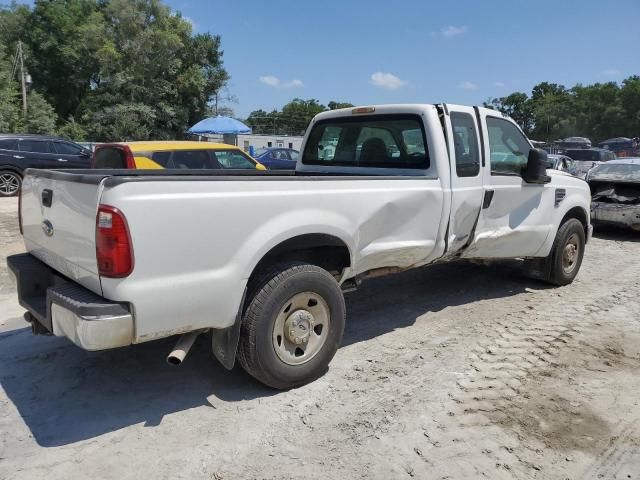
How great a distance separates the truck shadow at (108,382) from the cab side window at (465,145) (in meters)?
1.53

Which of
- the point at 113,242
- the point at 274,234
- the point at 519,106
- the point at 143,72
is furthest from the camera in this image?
the point at 519,106

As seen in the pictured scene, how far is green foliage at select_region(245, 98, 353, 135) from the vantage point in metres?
82.6

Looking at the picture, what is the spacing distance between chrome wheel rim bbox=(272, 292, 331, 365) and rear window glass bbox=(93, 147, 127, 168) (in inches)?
248

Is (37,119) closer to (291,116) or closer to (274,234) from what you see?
(274,234)

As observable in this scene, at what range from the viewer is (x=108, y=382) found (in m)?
3.80

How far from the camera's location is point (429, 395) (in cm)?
369

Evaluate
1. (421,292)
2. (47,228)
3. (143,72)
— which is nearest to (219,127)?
(421,292)

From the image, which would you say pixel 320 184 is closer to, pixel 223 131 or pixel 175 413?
pixel 175 413

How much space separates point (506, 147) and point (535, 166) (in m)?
0.35

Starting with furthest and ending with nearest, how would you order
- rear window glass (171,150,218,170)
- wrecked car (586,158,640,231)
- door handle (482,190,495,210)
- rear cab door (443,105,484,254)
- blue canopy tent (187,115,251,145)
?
1. blue canopy tent (187,115,251,145)
2. wrecked car (586,158,640,231)
3. rear window glass (171,150,218,170)
4. door handle (482,190,495,210)
5. rear cab door (443,105,484,254)

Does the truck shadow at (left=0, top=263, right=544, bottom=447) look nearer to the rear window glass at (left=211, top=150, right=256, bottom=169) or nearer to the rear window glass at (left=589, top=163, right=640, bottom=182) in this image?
the rear window glass at (left=211, top=150, right=256, bottom=169)

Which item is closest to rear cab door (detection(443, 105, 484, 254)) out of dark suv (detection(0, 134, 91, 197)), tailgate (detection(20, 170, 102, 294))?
tailgate (detection(20, 170, 102, 294))

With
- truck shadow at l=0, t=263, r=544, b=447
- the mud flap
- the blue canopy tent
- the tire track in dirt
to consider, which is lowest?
truck shadow at l=0, t=263, r=544, b=447

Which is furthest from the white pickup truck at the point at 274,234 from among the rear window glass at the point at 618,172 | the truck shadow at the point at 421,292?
the rear window glass at the point at 618,172
